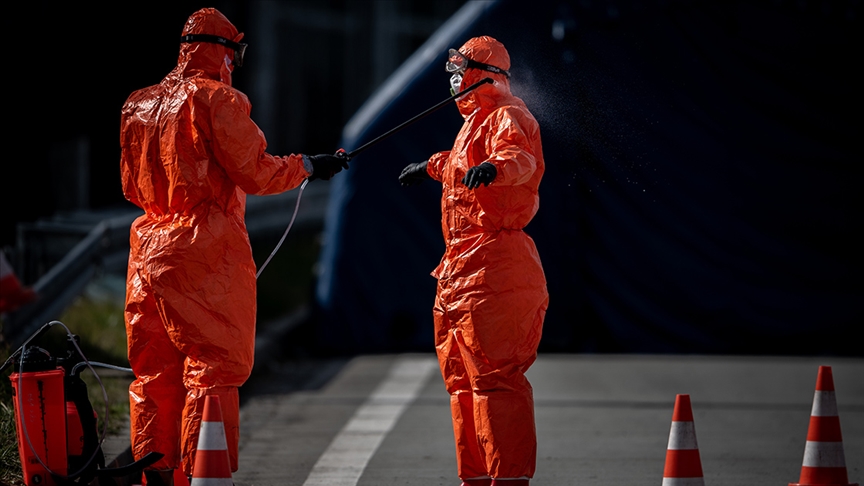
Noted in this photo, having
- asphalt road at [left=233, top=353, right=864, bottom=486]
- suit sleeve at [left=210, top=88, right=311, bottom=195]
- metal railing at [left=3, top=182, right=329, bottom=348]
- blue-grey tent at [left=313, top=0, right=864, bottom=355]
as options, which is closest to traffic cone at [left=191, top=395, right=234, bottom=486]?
suit sleeve at [left=210, top=88, right=311, bottom=195]

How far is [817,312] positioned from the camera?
29.1 ft

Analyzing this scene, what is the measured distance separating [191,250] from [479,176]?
3.81 ft

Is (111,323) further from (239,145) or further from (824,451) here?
(824,451)

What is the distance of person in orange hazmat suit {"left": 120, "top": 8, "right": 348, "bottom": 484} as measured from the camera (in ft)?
15.8

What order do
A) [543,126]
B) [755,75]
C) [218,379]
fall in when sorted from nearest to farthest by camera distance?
1. [218,379]
2. [543,126]
3. [755,75]

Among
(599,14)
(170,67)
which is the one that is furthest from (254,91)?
(599,14)

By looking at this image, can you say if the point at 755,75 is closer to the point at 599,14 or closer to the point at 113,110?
the point at 599,14

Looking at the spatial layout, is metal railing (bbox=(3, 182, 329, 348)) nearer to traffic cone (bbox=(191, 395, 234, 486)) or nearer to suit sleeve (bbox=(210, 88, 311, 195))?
suit sleeve (bbox=(210, 88, 311, 195))

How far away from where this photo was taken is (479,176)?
15.2ft

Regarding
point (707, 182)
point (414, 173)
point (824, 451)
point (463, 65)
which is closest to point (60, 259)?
point (414, 173)

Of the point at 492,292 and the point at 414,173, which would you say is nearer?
the point at 492,292

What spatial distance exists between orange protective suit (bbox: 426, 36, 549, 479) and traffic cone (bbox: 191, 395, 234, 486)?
105 centimetres

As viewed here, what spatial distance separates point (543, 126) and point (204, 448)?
2.89m

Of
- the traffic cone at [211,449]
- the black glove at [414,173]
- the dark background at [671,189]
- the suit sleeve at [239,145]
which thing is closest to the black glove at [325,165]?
the suit sleeve at [239,145]
